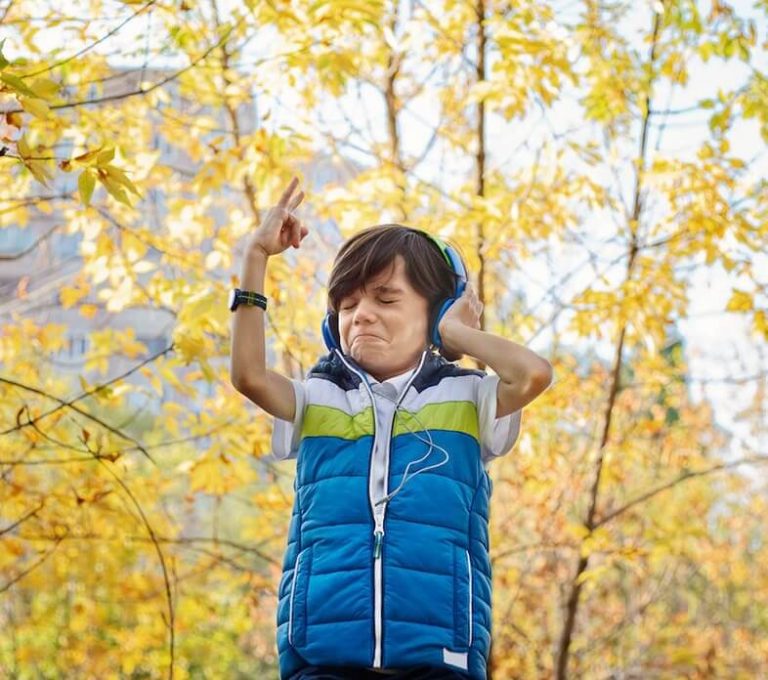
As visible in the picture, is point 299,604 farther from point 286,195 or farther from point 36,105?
point 36,105

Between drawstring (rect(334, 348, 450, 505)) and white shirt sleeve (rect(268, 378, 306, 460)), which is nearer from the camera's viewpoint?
drawstring (rect(334, 348, 450, 505))

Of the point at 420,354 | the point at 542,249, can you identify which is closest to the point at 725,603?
the point at 542,249

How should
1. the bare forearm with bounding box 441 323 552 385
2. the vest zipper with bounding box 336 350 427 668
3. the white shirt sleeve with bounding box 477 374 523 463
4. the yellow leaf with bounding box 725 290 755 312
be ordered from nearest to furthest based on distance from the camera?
1. the vest zipper with bounding box 336 350 427 668
2. the bare forearm with bounding box 441 323 552 385
3. the white shirt sleeve with bounding box 477 374 523 463
4. the yellow leaf with bounding box 725 290 755 312

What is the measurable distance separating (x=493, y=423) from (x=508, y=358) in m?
0.15

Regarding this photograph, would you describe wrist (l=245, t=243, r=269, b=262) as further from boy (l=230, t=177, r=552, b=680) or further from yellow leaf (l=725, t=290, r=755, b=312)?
yellow leaf (l=725, t=290, r=755, b=312)

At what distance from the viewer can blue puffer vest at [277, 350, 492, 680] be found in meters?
1.75

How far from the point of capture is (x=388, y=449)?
74.7 inches

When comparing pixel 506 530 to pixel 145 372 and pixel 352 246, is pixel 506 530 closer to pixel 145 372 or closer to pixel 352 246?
pixel 145 372

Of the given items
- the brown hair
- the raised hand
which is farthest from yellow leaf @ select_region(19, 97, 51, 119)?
the brown hair

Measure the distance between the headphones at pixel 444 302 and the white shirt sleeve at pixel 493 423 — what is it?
5.3 inches

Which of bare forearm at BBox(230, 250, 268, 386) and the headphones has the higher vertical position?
the headphones

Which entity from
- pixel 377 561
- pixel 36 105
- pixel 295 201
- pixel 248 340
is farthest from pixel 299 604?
pixel 36 105

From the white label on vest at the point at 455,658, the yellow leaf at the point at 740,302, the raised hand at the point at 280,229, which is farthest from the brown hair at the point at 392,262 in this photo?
the yellow leaf at the point at 740,302

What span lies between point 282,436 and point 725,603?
33.6 feet
